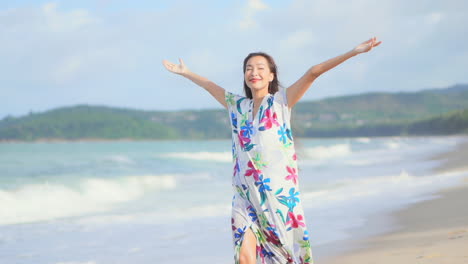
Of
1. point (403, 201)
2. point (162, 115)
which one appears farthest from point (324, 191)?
point (162, 115)

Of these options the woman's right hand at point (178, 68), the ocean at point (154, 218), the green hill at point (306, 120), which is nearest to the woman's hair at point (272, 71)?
the ocean at point (154, 218)

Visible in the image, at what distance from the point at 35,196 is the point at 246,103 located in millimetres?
11466

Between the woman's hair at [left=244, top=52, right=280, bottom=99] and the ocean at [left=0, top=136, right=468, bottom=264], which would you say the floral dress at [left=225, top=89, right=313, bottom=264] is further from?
the ocean at [left=0, top=136, right=468, bottom=264]

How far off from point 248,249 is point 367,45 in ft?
4.64

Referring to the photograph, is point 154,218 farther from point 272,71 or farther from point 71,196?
point 71,196

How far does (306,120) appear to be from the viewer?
10362 cm

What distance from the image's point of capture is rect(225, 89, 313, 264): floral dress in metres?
3.63

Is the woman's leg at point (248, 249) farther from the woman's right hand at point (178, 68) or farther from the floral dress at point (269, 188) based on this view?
the woman's right hand at point (178, 68)

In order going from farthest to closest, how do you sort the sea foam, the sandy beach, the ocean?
the sea foam, the ocean, the sandy beach

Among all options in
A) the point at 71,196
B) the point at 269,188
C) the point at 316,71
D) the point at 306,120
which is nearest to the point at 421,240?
the point at 269,188

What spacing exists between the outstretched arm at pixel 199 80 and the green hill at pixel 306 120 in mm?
67404

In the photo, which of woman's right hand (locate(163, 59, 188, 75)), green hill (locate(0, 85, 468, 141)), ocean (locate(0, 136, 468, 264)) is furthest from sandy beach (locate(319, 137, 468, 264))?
green hill (locate(0, 85, 468, 141))

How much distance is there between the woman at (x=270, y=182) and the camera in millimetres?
3627

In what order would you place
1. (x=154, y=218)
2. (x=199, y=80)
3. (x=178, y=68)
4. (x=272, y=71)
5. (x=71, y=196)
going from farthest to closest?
1. (x=71, y=196)
2. (x=154, y=218)
3. (x=178, y=68)
4. (x=199, y=80)
5. (x=272, y=71)
